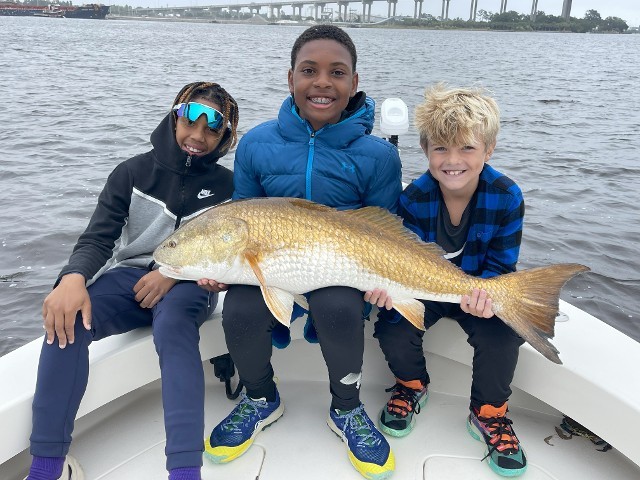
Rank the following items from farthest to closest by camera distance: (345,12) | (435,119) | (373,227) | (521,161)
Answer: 1. (345,12)
2. (521,161)
3. (435,119)
4. (373,227)

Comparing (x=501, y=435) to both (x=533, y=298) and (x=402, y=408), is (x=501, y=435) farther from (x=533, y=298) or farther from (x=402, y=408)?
(x=533, y=298)

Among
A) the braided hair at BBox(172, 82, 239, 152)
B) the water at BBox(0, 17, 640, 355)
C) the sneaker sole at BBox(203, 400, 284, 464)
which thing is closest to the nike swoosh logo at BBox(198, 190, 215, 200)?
the braided hair at BBox(172, 82, 239, 152)

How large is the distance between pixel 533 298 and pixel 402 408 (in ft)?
3.20

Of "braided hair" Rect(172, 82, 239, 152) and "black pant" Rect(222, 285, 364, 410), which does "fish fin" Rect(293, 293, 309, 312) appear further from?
"braided hair" Rect(172, 82, 239, 152)

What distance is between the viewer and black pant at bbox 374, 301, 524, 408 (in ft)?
9.00

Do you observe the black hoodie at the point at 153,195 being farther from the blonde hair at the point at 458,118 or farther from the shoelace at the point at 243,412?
the blonde hair at the point at 458,118

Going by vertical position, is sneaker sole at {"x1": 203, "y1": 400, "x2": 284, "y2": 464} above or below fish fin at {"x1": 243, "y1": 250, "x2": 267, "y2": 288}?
below

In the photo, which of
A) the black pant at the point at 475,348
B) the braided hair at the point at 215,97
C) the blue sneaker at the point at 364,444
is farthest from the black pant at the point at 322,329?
the braided hair at the point at 215,97

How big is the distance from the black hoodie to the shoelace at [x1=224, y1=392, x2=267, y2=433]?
948 mm

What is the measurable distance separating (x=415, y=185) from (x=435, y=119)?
38 centimetres

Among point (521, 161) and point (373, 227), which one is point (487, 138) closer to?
point (373, 227)

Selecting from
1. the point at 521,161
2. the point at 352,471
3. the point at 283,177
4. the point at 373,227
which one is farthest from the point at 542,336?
the point at 521,161

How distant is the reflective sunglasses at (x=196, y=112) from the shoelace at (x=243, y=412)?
157 centimetres

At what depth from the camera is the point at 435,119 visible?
2.94 metres
